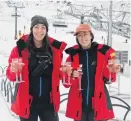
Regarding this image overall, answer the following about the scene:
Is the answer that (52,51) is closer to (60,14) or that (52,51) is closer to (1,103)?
(1,103)

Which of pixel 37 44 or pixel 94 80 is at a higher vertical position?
pixel 37 44

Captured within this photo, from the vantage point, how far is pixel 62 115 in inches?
161

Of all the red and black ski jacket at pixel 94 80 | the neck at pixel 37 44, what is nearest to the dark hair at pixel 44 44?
the neck at pixel 37 44

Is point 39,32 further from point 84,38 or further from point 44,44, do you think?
point 84,38

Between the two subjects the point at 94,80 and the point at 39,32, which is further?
the point at 94,80

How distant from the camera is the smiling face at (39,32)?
227 cm

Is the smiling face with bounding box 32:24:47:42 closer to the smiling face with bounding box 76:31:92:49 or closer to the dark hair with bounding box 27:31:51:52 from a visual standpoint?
the dark hair with bounding box 27:31:51:52

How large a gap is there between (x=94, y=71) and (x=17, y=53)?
0.61m

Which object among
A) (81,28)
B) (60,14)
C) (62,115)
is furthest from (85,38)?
(60,14)

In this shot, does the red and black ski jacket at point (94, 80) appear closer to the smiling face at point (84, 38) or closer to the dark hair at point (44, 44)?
the smiling face at point (84, 38)

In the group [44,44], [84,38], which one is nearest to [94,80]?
[84,38]

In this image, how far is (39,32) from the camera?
227 centimetres

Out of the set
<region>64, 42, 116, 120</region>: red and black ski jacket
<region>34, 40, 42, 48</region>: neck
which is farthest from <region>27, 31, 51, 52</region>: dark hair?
<region>64, 42, 116, 120</region>: red and black ski jacket

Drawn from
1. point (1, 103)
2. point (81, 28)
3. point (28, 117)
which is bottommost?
point (1, 103)
